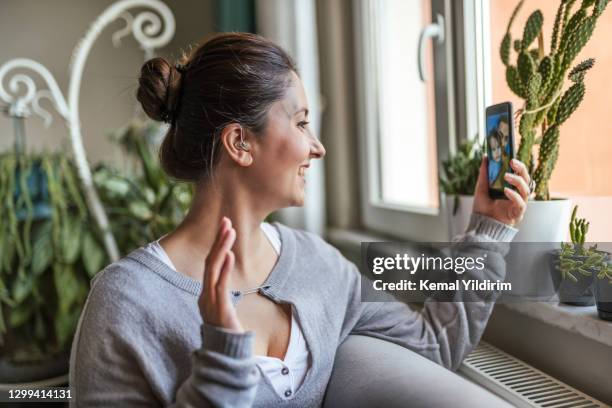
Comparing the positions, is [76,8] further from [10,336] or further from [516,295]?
[516,295]

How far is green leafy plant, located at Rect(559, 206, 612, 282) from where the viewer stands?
0.86 m

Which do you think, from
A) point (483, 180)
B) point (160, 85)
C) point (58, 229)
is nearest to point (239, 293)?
point (160, 85)

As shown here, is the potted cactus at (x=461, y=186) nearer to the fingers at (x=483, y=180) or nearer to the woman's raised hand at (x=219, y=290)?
the fingers at (x=483, y=180)

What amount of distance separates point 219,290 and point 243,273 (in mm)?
299

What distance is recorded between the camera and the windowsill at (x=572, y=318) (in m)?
0.86

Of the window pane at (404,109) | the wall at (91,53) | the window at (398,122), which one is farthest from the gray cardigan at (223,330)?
the wall at (91,53)

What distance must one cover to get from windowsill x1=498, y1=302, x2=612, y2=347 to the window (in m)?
0.45

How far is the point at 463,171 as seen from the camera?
1146mm

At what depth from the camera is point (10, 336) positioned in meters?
1.90

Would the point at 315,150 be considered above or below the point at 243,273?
above

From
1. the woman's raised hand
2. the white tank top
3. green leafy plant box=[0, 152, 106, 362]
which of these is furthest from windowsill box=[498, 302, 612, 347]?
green leafy plant box=[0, 152, 106, 362]

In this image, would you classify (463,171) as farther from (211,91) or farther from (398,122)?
(398,122)

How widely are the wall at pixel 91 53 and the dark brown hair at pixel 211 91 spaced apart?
4.78 ft

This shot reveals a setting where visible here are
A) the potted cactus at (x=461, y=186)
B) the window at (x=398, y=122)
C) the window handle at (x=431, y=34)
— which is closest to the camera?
the potted cactus at (x=461, y=186)
